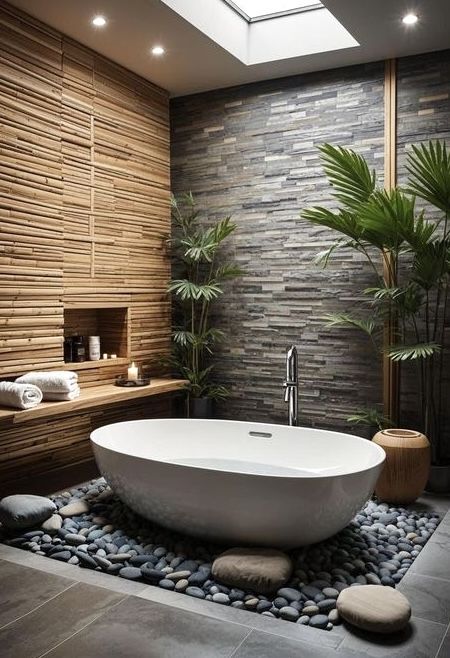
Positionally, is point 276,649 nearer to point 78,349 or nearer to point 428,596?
point 428,596

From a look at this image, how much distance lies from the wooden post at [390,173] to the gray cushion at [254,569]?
1.87m

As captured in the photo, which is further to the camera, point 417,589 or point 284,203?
point 284,203

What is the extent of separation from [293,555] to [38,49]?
3.17 meters

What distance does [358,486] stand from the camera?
2.66m

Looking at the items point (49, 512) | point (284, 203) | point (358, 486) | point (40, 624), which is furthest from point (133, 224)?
point (40, 624)

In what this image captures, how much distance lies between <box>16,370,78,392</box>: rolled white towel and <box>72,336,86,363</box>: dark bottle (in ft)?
2.13

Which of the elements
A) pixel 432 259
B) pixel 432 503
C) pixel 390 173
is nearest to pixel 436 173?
pixel 432 259

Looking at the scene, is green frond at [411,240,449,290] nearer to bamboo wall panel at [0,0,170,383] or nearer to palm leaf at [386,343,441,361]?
palm leaf at [386,343,441,361]

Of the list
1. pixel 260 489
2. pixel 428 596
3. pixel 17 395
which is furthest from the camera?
pixel 17 395

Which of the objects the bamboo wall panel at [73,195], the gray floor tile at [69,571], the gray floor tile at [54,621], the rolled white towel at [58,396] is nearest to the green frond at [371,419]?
the bamboo wall panel at [73,195]

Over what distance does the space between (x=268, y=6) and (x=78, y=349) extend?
2.65 meters

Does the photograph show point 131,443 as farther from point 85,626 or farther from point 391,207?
point 391,207

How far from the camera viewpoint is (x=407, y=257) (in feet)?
13.7

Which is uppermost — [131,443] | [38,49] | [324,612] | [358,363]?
[38,49]
